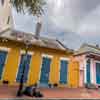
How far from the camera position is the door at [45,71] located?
14883 mm

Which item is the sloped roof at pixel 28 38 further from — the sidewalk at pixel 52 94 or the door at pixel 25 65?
the sidewalk at pixel 52 94

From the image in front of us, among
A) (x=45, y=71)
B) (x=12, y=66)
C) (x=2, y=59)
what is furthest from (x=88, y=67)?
(x=2, y=59)

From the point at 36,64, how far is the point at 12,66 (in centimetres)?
212

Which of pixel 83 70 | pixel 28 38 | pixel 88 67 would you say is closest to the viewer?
Answer: pixel 28 38

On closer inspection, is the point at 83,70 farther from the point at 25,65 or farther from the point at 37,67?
the point at 25,65

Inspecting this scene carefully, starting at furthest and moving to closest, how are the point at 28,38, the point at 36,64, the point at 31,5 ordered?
1. the point at 28,38
2. the point at 36,64
3. the point at 31,5

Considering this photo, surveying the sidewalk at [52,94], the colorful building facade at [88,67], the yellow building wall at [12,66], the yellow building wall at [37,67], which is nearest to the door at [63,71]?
the yellow building wall at [37,67]

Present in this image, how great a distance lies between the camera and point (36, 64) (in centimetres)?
1488

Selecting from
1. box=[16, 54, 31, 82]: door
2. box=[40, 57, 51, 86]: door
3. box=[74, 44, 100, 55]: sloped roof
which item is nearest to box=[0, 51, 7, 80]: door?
box=[16, 54, 31, 82]: door

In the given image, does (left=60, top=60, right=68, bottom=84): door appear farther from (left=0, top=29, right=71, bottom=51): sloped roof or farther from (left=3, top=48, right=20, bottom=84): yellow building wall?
(left=3, top=48, right=20, bottom=84): yellow building wall

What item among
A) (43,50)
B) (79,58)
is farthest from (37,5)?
(79,58)

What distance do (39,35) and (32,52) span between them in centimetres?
392

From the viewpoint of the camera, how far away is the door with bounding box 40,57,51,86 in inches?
586

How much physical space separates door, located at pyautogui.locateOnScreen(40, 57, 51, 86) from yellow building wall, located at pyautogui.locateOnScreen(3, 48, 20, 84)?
2361 mm
